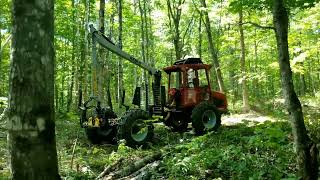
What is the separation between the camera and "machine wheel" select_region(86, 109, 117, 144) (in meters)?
11.5

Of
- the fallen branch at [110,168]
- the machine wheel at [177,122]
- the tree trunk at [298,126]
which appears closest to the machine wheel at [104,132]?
the machine wheel at [177,122]

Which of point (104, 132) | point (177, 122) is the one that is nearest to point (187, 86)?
point (177, 122)

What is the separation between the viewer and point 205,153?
6477 mm

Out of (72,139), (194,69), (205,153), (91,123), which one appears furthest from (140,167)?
(194,69)

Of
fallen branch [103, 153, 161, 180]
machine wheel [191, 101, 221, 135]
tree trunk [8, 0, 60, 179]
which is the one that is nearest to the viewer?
tree trunk [8, 0, 60, 179]

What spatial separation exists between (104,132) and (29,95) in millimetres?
9025

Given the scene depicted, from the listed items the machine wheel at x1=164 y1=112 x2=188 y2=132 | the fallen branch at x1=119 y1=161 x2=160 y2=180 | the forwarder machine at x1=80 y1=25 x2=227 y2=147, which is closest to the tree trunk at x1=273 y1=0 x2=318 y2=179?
the fallen branch at x1=119 y1=161 x2=160 y2=180

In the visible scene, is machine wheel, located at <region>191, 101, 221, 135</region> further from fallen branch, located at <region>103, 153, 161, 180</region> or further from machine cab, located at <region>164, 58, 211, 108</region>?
fallen branch, located at <region>103, 153, 161, 180</region>

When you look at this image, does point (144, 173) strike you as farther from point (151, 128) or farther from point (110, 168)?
point (151, 128)

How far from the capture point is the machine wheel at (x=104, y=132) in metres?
11.5

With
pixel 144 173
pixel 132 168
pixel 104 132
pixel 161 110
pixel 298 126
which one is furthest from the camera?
pixel 161 110

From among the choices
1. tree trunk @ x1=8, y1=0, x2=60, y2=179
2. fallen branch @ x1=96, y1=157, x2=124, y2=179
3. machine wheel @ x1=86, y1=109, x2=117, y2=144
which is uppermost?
tree trunk @ x1=8, y1=0, x2=60, y2=179

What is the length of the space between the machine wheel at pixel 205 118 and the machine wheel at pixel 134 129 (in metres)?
2.13

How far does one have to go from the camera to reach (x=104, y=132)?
1173 centimetres
